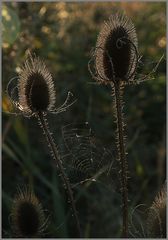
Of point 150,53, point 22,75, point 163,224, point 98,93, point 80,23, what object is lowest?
point 163,224

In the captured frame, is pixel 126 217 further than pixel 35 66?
No

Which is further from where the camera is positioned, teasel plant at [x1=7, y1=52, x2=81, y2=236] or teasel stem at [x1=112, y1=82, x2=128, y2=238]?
teasel plant at [x1=7, y1=52, x2=81, y2=236]

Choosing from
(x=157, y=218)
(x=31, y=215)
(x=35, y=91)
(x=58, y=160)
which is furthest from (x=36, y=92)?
(x=157, y=218)

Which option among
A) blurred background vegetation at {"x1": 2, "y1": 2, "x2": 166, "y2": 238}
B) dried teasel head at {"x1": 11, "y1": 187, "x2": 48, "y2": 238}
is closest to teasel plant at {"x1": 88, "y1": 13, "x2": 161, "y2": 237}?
dried teasel head at {"x1": 11, "y1": 187, "x2": 48, "y2": 238}

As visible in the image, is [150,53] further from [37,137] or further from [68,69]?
[37,137]

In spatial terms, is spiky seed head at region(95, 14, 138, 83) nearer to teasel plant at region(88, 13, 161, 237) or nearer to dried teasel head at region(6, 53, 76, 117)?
teasel plant at region(88, 13, 161, 237)

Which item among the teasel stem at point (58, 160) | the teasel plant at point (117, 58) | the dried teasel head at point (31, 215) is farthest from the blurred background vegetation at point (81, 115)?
the teasel plant at point (117, 58)

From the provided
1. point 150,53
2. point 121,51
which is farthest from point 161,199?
point 150,53
